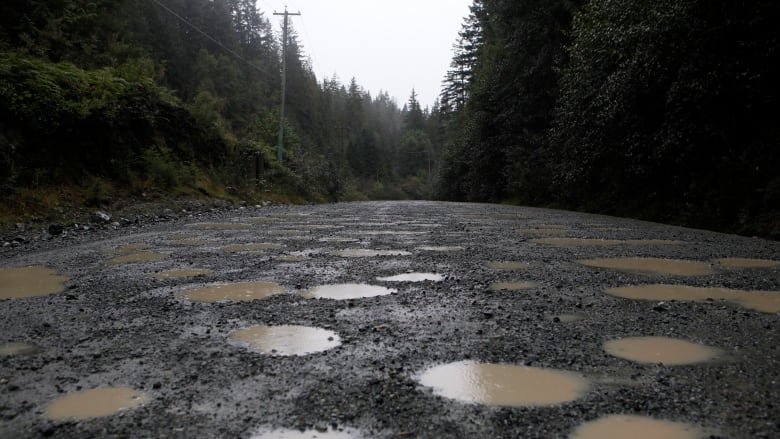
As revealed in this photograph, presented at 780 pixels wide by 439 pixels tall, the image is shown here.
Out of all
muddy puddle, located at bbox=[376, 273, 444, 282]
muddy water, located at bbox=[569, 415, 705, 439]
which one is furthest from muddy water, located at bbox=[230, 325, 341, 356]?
muddy puddle, located at bbox=[376, 273, 444, 282]

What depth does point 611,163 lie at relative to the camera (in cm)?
1073

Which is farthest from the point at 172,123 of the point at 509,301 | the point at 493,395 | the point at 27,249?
the point at 493,395

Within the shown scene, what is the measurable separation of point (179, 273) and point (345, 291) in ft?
4.11

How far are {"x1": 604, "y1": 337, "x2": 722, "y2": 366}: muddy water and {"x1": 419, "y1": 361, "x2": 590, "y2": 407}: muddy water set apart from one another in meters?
0.31

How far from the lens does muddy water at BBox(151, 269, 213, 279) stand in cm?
309

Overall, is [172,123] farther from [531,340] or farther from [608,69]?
[531,340]

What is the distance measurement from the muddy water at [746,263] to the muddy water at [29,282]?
14.3ft

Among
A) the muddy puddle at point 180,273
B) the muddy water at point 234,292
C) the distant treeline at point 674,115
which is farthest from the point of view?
the distant treeline at point 674,115

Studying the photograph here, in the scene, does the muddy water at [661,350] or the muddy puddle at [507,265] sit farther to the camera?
the muddy puddle at [507,265]

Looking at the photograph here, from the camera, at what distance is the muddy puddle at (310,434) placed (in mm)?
1104

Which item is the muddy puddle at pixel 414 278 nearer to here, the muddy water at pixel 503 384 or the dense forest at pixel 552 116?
the muddy water at pixel 503 384

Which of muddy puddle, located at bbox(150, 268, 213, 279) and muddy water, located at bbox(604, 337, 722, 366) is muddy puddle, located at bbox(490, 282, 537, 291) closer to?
muddy water, located at bbox(604, 337, 722, 366)

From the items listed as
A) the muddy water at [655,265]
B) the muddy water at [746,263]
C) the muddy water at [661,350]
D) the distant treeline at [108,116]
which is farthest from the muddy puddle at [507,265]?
the distant treeline at [108,116]

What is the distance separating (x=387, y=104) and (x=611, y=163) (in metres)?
135
